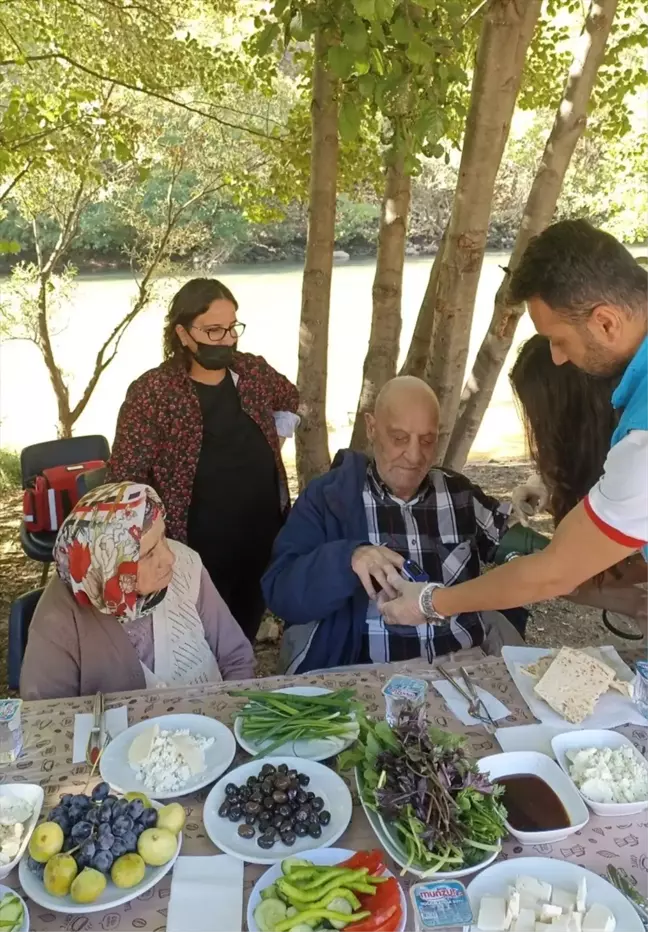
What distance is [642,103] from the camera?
900 centimetres

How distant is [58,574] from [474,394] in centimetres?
283

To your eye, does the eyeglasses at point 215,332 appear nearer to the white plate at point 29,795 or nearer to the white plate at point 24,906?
the white plate at point 29,795

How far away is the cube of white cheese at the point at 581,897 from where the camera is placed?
127cm

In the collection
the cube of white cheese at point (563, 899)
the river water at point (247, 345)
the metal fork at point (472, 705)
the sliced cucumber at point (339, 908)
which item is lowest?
the river water at point (247, 345)

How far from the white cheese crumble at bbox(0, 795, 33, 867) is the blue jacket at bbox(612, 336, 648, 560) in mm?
1521

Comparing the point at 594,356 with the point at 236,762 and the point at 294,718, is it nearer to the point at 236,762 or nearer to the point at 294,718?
the point at 294,718

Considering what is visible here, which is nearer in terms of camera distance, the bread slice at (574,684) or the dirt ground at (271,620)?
the bread slice at (574,684)

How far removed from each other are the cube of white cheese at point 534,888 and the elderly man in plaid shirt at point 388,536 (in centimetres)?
122

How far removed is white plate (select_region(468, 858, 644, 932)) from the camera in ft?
4.20

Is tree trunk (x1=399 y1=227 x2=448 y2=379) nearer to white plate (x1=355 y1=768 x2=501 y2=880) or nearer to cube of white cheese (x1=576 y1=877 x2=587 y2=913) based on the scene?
white plate (x1=355 y1=768 x2=501 y2=880)

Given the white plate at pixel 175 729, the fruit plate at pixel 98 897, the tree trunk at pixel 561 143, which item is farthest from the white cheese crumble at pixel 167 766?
the tree trunk at pixel 561 143

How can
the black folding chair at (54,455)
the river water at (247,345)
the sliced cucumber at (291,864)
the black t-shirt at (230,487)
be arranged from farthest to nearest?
1. the river water at (247,345)
2. the black folding chair at (54,455)
3. the black t-shirt at (230,487)
4. the sliced cucumber at (291,864)

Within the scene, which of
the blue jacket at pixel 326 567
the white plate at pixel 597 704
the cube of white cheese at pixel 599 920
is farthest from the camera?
the blue jacket at pixel 326 567

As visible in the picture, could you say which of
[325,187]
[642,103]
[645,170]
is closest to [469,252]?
[325,187]
